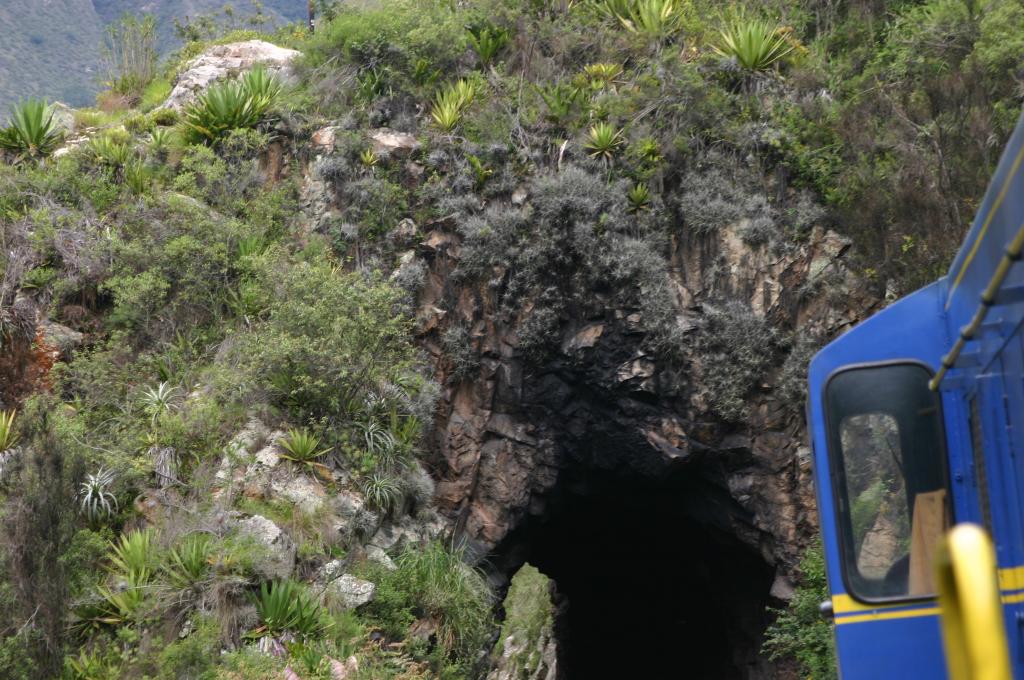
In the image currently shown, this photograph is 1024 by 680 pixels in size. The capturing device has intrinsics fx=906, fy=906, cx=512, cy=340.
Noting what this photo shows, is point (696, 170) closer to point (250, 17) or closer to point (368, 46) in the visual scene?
point (368, 46)

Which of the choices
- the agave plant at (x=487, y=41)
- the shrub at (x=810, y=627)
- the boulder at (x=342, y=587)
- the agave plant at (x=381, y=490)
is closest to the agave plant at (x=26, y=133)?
the agave plant at (x=487, y=41)

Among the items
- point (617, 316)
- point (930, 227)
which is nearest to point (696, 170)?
point (617, 316)

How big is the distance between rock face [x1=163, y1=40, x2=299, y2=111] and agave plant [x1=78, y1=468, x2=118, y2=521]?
763cm

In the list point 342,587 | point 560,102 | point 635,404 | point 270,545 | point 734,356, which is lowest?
point 342,587

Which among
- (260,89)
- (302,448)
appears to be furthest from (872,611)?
(260,89)

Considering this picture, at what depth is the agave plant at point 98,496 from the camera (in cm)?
986

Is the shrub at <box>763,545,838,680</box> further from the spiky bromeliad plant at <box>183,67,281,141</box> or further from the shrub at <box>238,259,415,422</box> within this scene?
the spiky bromeliad plant at <box>183,67,281,141</box>

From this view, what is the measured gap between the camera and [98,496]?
995 centimetres

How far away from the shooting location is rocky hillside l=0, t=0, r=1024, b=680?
1019 centimetres

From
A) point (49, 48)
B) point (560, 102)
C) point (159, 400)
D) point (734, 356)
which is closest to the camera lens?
point (159, 400)

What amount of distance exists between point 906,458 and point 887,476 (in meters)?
0.18

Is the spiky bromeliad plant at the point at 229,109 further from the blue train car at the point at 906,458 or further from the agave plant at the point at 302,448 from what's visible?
the blue train car at the point at 906,458

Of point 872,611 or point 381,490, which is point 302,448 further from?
point 872,611

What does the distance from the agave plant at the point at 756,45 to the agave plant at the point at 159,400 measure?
9511 mm
